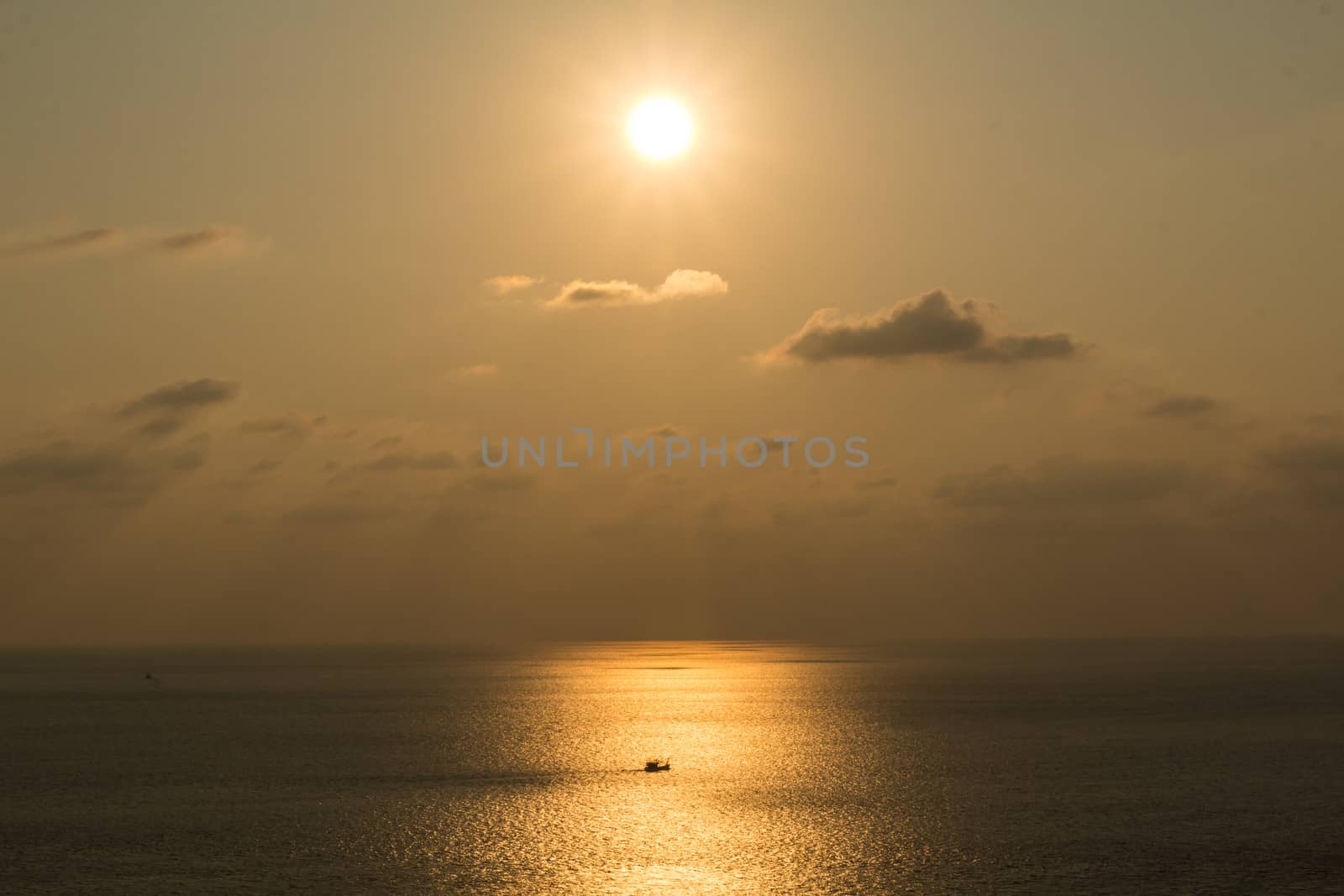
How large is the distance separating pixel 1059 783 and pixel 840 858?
3506 centimetres

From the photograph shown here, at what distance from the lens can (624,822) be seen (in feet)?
271

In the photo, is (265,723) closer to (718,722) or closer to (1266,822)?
(718,722)

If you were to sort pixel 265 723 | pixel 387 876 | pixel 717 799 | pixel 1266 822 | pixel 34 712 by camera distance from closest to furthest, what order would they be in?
pixel 387 876, pixel 1266 822, pixel 717 799, pixel 265 723, pixel 34 712

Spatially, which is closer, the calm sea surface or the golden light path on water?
the calm sea surface

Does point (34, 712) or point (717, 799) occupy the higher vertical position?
point (34, 712)

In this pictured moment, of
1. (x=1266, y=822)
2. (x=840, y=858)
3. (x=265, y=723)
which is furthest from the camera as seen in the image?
(x=265, y=723)

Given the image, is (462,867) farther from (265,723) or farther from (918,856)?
(265,723)

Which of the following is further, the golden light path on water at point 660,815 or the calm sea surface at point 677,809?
the golden light path on water at point 660,815

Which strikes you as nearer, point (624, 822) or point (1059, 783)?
point (624, 822)

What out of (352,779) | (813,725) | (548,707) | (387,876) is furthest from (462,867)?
(548,707)

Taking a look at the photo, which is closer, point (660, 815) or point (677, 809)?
point (660, 815)

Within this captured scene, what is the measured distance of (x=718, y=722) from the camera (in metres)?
166

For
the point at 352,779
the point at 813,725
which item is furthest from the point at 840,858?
the point at 813,725

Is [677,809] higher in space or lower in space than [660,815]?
higher
